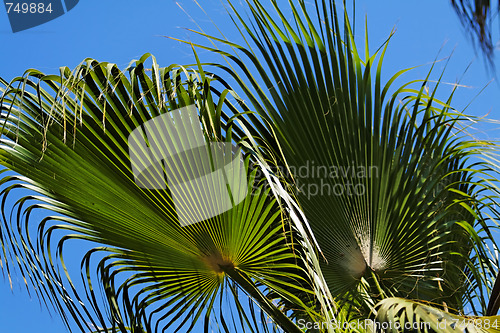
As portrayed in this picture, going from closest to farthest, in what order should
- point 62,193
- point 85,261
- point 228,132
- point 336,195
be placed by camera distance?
point 228,132 → point 62,193 → point 336,195 → point 85,261

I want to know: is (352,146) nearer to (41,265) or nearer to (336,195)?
(336,195)

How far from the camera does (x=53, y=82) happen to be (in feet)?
7.57

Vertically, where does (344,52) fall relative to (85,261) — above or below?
above

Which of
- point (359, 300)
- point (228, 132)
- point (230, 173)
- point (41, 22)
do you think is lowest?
point (359, 300)

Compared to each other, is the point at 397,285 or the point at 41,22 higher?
the point at 41,22

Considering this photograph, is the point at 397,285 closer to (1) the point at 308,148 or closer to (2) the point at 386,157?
(2) the point at 386,157

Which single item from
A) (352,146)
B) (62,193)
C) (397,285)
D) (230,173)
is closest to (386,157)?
(352,146)

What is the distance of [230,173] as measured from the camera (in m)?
2.26

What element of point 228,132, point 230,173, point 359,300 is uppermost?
point 228,132

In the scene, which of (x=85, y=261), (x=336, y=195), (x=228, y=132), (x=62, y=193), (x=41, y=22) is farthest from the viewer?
(x=41, y=22)

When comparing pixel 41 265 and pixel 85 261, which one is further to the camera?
pixel 85 261

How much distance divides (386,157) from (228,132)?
806mm

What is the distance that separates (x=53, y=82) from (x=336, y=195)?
4.22 ft

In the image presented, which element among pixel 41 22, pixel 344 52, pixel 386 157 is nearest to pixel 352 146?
pixel 386 157
